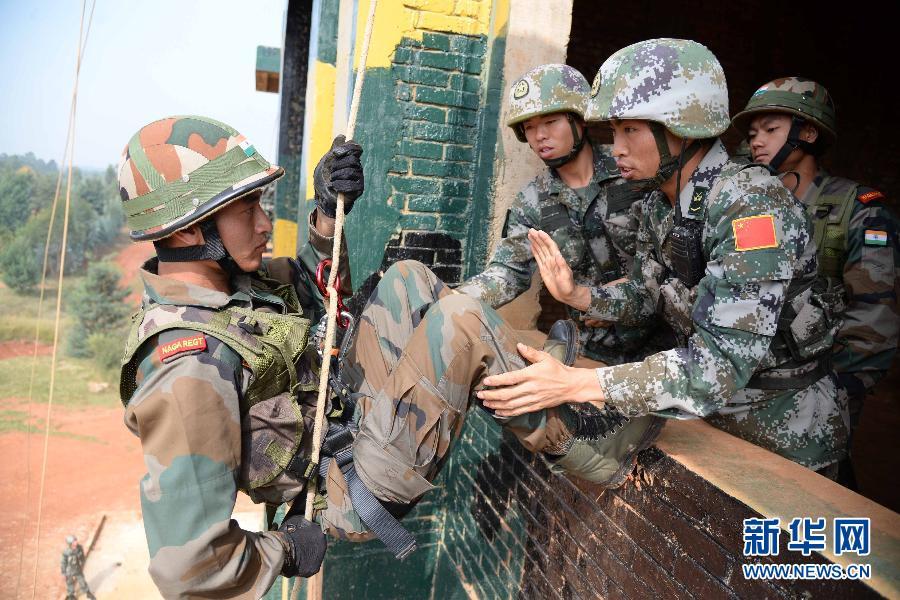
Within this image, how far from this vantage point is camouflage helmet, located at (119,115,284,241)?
186 cm

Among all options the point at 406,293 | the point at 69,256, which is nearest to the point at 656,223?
the point at 406,293

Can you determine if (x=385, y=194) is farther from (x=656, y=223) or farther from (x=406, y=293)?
(x=656, y=223)

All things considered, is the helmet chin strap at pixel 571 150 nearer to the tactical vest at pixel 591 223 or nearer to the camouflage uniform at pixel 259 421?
the tactical vest at pixel 591 223

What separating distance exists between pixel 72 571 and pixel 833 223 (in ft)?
20.7

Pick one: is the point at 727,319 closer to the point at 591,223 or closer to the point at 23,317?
the point at 591,223

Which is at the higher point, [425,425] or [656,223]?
[656,223]

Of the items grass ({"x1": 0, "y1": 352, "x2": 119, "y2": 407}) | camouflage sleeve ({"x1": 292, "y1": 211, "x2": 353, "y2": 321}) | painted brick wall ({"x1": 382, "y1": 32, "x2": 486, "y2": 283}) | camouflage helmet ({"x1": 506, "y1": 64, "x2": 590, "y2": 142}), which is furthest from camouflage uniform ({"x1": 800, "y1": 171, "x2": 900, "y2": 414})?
grass ({"x1": 0, "y1": 352, "x2": 119, "y2": 407})

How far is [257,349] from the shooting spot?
72.7 inches

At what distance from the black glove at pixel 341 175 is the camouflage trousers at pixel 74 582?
4.91 meters

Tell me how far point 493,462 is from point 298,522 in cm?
151

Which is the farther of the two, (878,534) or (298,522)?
(298,522)

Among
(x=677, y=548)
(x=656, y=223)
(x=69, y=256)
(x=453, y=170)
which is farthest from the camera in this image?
(x=69, y=256)

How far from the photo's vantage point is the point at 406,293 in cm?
255

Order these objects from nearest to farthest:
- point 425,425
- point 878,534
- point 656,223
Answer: point 878,534, point 425,425, point 656,223
